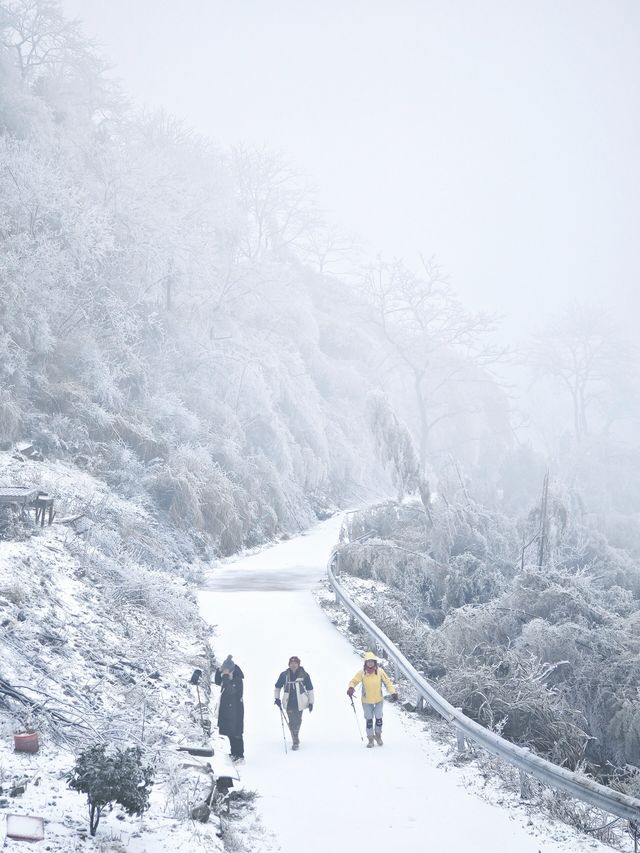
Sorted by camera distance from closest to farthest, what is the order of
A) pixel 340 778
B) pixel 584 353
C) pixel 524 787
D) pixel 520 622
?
pixel 524 787 < pixel 340 778 < pixel 520 622 < pixel 584 353

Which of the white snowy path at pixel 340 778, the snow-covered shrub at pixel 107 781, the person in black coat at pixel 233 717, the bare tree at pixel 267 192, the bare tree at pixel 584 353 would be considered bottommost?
the white snowy path at pixel 340 778

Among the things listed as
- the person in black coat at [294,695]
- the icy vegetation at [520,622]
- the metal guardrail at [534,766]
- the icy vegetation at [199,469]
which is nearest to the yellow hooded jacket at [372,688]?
the person in black coat at [294,695]

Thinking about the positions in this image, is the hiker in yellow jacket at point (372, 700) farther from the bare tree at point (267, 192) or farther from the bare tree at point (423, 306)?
the bare tree at point (267, 192)

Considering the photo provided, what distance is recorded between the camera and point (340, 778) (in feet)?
28.6

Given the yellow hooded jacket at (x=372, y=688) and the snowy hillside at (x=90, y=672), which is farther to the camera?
the yellow hooded jacket at (x=372, y=688)

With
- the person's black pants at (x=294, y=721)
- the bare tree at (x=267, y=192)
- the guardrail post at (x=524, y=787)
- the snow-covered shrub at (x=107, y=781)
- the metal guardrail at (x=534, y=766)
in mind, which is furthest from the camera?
the bare tree at (x=267, y=192)

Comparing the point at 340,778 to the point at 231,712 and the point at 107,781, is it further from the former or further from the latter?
the point at 107,781

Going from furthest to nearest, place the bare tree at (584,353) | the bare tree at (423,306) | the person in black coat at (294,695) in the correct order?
the bare tree at (584,353) → the bare tree at (423,306) → the person in black coat at (294,695)

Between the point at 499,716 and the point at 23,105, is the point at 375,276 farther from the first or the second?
the point at 499,716

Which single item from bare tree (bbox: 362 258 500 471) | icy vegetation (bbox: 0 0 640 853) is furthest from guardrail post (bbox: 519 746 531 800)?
bare tree (bbox: 362 258 500 471)

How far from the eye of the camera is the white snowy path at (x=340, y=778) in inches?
273

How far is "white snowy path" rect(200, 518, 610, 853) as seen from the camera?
273 inches

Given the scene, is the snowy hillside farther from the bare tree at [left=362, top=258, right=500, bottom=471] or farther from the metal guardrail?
the bare tree at [left=362, top=258, right=500, bottom=471]

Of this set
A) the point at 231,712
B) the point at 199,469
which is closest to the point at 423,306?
the point at 199,469
